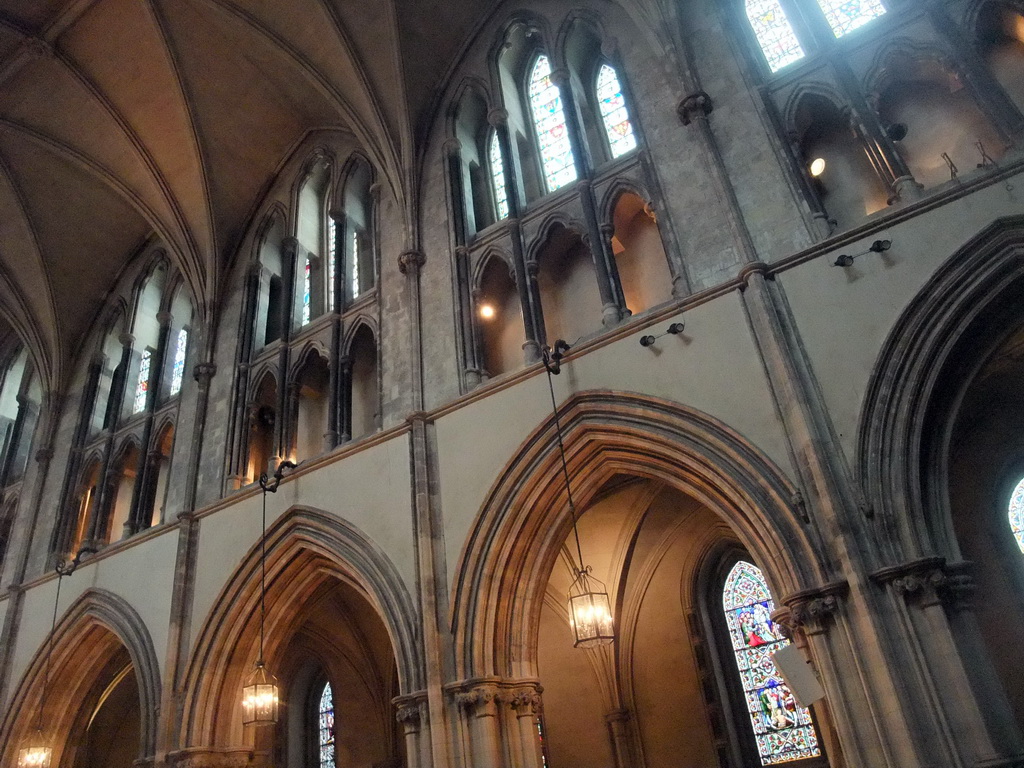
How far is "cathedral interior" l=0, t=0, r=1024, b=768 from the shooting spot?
7.26 meters

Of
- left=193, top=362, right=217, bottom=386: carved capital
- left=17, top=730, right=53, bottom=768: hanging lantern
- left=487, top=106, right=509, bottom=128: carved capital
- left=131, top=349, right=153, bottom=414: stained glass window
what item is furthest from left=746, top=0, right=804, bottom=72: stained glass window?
left=17, top=730, right=53, bottom=768: hanging lantern

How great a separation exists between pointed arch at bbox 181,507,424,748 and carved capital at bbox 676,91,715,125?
22.1 ft

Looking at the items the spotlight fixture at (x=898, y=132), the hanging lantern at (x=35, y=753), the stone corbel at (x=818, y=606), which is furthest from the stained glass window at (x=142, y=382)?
the spotlight fixture at (x=898, y=132)

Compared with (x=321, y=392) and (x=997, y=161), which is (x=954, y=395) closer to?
(x=997, y=161)

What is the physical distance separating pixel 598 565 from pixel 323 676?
6375 millimetres

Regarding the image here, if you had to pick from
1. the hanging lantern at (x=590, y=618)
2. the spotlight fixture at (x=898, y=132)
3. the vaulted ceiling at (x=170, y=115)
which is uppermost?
the vaulted ceiling at (x=170, y=115)

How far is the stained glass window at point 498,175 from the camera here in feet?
39.5

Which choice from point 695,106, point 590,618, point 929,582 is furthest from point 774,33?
point 590,618

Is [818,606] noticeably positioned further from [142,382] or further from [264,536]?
[142,382]

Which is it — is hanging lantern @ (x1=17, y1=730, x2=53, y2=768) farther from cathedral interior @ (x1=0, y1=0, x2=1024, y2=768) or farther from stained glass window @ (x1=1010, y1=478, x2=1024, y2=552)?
stained glass window @ (x1=1010, y1=478, x2=1024, y2=552)

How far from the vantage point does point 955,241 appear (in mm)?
7418

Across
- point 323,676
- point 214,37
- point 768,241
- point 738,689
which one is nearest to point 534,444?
point 768,241

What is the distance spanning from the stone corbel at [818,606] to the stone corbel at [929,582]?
12.9 inches

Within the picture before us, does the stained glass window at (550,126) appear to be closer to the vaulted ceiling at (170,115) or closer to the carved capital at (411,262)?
the vaulted ceiling at (170,115)
